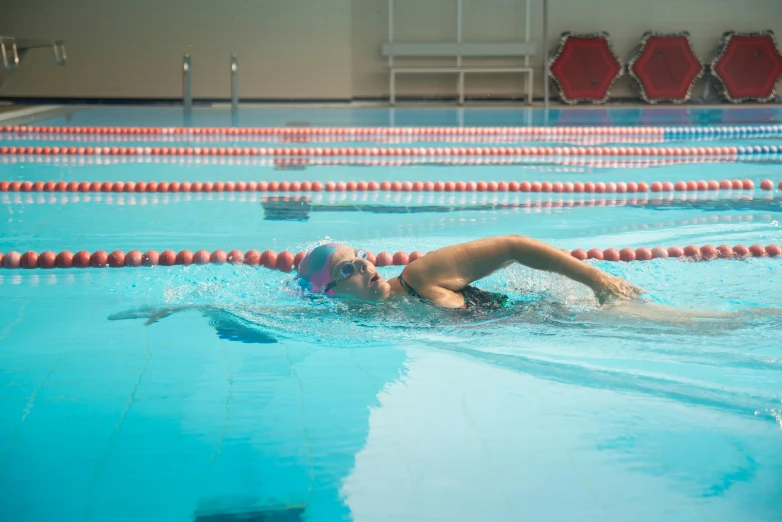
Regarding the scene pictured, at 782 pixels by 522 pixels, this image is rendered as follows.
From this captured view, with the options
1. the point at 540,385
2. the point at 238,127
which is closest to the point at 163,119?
the point at 238,127

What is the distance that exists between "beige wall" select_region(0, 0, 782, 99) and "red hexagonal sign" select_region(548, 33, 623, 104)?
48cm

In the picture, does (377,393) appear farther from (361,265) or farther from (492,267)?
(492,267)

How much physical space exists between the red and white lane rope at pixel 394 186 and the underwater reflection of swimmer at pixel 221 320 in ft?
10.0

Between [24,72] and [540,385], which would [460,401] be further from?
[24,72]

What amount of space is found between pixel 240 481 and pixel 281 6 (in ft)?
47.9

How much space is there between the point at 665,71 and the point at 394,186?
34.5ft

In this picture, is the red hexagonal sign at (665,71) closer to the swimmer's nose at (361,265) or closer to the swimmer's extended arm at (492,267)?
the swimmer's extended arm at (492,267)

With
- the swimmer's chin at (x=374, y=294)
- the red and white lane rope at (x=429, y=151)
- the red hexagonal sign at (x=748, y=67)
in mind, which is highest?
the red hexagonal sign at (x=748, y=67)

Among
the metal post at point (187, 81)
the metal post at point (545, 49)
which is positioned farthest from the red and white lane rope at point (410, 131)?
the metal post at point (545, 49)

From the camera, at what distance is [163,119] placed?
1216cm

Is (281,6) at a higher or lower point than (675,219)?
higher

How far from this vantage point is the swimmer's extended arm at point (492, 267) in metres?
3.24

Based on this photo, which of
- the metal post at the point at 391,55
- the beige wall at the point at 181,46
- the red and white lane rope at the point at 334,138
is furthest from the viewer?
the metal post at the point at 391,55

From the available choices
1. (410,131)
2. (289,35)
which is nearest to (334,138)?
(410,131)
